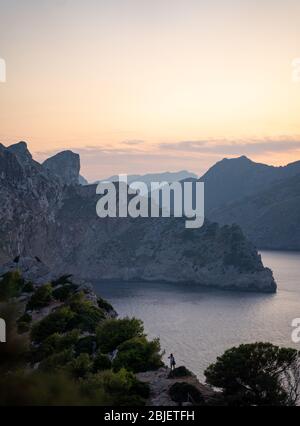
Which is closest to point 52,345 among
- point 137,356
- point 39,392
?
point 137,356

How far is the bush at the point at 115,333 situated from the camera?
51.5 m

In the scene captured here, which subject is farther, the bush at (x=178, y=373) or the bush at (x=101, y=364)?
the bush at (x=101, y=364)

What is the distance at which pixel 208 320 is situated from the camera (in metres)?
151

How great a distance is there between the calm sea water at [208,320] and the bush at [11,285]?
34784 millimetres

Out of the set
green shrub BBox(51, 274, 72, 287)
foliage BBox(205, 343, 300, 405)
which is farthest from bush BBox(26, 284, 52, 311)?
foliage BBox(205, 343, 300, 405)

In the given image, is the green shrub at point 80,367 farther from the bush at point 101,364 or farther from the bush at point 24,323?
the bush at point 24,323

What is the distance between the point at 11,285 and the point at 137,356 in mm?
41697

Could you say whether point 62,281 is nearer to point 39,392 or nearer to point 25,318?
point 25,318

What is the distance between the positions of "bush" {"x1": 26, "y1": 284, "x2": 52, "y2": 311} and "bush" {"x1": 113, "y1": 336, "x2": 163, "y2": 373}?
92.8ft

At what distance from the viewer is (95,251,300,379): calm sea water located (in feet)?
379

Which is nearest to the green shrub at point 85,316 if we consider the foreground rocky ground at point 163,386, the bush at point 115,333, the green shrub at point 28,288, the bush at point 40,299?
the bush at point 115,333

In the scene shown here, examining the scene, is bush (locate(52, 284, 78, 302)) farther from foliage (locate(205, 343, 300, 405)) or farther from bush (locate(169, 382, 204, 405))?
bush (locate(169, 382, 204, 405))

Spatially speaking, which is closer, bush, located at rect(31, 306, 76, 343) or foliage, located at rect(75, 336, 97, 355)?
foliage, located at rect(75, 336, 97, 355)

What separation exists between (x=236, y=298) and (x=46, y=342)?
153200 millimetres
